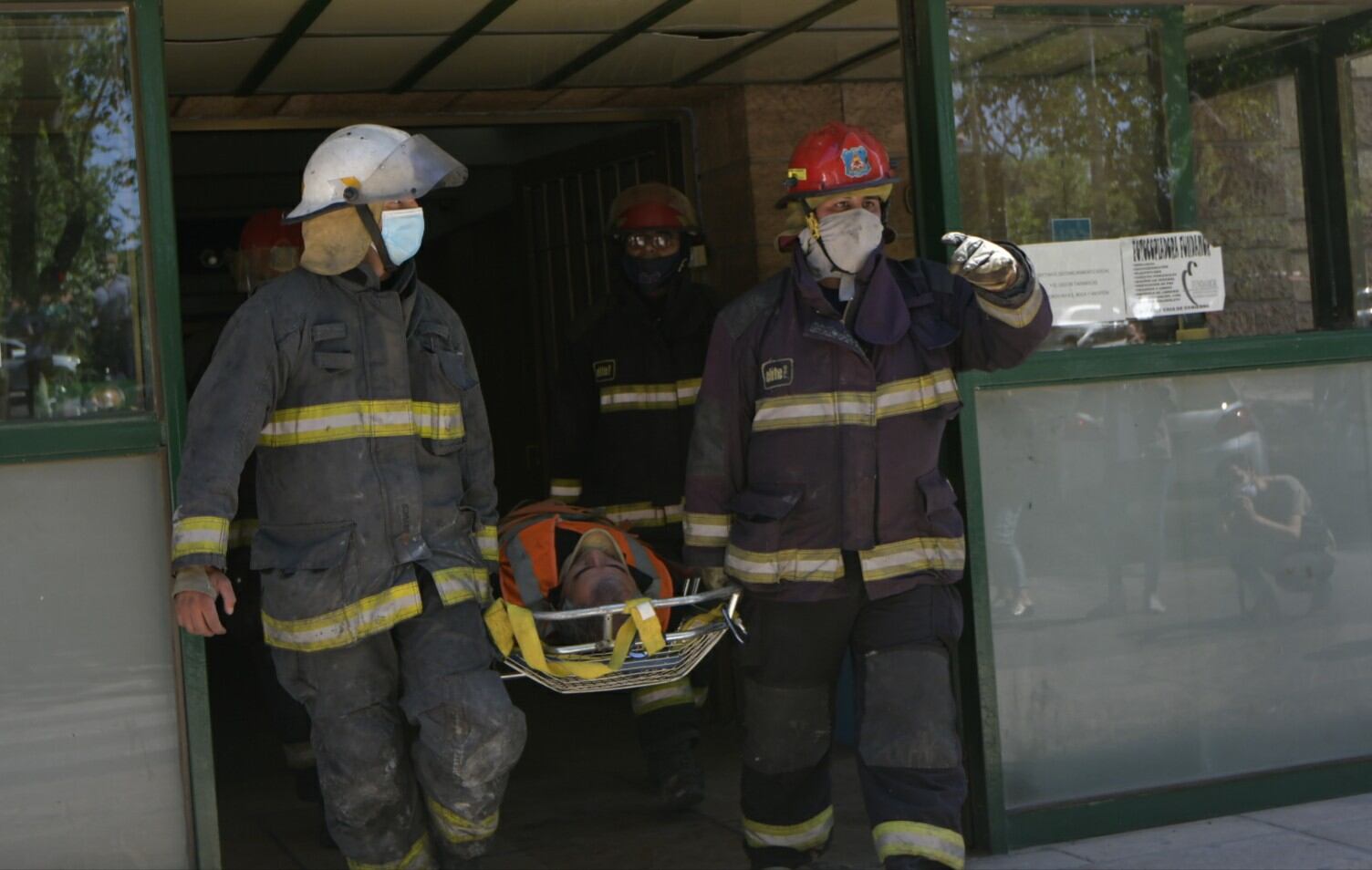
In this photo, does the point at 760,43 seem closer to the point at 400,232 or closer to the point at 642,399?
the point at 642,399

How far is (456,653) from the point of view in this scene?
3887mm

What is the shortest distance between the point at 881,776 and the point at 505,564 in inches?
47.8

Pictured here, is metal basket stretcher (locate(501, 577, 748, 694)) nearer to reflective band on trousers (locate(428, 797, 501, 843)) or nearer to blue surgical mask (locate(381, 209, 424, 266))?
reflective band on trousers (locate(428, 797, 501, 843))

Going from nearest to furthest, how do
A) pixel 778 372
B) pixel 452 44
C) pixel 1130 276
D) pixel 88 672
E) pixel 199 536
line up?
pixel 199 536 → pixel 88 672 → pixel 778 372 → pixel 1130 276 → pixel 452 44

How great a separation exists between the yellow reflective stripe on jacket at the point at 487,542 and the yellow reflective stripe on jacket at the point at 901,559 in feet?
3.08

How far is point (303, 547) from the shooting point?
381 centimetres

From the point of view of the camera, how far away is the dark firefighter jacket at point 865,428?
4.19 metres

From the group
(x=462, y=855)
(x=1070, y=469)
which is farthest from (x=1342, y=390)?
(x=462, y=855)

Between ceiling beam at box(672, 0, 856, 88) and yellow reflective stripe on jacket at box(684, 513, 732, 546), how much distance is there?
2051 mm

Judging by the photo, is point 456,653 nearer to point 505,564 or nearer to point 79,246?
point 505,564

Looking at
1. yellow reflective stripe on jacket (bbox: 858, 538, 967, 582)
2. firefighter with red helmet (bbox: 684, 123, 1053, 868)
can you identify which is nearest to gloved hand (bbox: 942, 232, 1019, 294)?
firefighter with red helmet (bbox: 684, 123, 1053, 868)

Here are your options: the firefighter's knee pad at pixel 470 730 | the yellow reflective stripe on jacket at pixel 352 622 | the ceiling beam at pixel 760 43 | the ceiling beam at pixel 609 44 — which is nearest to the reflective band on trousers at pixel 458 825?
the firefighter's knee pad at pixel 470 730

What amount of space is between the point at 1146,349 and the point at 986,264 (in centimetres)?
121

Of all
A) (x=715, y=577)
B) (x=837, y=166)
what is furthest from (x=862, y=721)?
(x=837, y=166)
